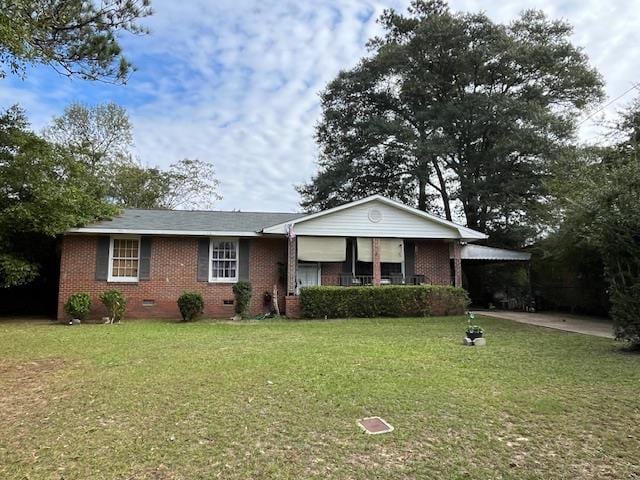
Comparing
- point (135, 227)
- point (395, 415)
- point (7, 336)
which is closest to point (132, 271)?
point (135, 227)

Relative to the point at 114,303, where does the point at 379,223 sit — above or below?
above

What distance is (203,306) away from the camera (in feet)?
42.9

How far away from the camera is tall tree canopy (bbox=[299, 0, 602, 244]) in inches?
829

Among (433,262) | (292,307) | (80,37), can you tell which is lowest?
(292,307)

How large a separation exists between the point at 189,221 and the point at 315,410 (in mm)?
11670

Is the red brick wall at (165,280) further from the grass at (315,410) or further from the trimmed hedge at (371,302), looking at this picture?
the grass at (315,410)

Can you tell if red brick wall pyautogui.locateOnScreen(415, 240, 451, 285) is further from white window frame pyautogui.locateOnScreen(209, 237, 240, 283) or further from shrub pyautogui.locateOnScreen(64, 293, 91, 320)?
shrub pyautogui.locateOnScreen(64, 293, 91, 320)

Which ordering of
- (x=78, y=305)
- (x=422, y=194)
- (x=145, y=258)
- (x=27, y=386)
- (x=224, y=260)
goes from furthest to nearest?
(x=422, y=194), (x=224, y=260), (x=145, y=258), (x=78, y=305), (x=27, y=386)

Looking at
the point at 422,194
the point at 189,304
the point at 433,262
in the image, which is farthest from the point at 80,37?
the point at 422,194

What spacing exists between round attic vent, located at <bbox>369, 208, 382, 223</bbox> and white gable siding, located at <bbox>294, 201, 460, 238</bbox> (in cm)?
8

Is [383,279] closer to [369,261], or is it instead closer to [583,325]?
[369,261]

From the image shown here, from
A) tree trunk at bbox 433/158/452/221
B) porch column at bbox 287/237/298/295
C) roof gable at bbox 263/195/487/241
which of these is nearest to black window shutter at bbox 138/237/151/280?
porch column at bbox 287/237/298/295

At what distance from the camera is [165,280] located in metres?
13.7

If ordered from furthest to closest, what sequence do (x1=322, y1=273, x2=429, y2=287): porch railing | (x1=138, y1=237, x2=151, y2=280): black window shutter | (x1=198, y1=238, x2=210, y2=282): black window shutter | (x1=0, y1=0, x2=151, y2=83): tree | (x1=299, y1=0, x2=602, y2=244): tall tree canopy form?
(x1=299, y1=0, x2=602, y2=244): tall tree canopy
(x1=322, y1=273, x2=429, y2=287): porch railing
(x1=198, y1=238, x2=210, y2=282): black window shutter
(x1=138, y1=237, x2=151, y2=280): black window shutter
(x1=0, y1=0, x2=151, y2=83): tree
